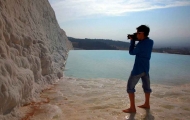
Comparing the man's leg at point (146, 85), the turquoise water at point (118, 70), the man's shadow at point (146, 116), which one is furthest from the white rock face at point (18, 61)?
the turquoise water at point (118, 70)

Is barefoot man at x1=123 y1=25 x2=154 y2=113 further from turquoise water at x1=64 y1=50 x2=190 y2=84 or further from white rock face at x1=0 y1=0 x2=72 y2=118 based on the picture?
turquoise water at x1=64 y1=50 x2=190 y2=84

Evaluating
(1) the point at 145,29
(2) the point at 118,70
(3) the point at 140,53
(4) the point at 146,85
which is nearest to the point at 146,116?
(4) the point at 146,85

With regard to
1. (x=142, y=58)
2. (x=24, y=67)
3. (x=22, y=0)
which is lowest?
(x=24, y=67)

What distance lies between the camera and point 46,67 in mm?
4148

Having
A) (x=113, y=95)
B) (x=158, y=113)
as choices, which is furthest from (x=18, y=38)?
(x=158, y=113)

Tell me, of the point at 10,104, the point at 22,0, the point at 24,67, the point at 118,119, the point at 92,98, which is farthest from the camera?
the point at 22,0

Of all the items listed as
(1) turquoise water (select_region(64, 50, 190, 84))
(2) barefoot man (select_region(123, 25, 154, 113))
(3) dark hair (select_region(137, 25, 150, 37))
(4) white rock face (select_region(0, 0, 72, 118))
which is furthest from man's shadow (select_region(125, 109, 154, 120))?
(1) turquoise water (select_region(64, 50, 190, 84))

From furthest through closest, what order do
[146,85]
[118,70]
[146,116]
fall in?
[118,70] < [146,85] < [146,116]

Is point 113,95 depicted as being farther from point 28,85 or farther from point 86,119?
point 28,85

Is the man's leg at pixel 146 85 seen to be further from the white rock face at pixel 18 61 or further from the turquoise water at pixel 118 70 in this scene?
the turquoise water at pixel 118 70

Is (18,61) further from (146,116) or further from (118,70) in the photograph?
(118,70)

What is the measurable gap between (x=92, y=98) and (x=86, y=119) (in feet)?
3.10

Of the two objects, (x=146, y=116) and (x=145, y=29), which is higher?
(x=145, y=29)

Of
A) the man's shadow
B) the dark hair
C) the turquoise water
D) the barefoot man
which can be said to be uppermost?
the dark hair
